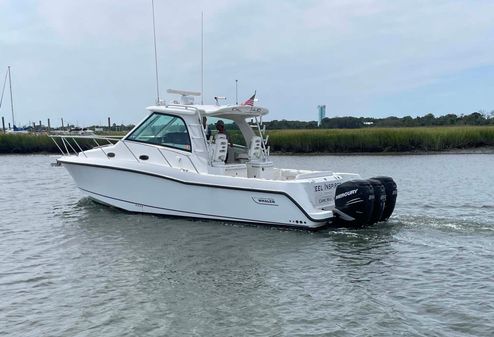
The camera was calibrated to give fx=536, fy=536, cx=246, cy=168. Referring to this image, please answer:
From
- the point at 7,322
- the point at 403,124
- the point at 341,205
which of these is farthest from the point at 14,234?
the point at 403,124

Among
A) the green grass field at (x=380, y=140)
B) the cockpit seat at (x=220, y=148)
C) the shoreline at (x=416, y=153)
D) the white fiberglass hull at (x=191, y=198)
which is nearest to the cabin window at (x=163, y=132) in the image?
the cockpit seat at (x=220, y=148)

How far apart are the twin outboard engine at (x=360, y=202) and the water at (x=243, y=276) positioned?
26cm

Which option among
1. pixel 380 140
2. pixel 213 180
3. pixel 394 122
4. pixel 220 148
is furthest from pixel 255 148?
pixel 394 122

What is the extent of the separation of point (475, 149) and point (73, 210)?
30.4 meters

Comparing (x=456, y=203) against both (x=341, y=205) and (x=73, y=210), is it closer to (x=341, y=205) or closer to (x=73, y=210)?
(x=341, y=205)

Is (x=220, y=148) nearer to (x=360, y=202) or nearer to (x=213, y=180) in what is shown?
(x=213, y=180)

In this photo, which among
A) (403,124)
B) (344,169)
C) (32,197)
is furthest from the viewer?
(403,124)

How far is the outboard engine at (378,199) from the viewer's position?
1111cm

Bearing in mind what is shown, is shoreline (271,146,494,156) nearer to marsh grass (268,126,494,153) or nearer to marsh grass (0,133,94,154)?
marsh grass (268,126,494,153)

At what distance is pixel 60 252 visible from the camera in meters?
9.90

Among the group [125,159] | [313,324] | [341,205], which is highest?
[125,159]

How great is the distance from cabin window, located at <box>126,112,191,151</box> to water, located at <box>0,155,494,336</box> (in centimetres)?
184

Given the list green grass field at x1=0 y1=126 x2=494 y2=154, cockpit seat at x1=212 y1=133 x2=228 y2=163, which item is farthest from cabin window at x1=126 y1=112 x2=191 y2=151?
green grass field at x1=0 y1=126 x2=494 y2=154

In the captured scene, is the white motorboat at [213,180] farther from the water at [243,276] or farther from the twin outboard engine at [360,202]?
the water at [243,276]
